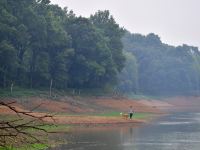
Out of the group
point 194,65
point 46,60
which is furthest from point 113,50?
point 194,65

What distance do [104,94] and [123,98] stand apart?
4800 mm

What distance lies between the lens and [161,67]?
489ft

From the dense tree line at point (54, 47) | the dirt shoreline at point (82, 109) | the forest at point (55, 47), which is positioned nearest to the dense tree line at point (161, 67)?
the forest at point (55, 47)

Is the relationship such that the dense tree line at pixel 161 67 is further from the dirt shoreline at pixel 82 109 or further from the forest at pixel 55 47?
the dirt shoreline at pixel 82 109

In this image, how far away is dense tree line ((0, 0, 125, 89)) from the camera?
62.2m

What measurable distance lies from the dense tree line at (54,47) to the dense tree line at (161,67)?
44052mm

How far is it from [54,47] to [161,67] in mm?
80184

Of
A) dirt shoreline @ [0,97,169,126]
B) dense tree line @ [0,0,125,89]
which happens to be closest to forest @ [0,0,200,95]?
dense tree line @ [0,0,125,89]

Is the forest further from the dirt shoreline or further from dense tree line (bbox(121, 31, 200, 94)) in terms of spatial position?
dense tree line (bbox(121, 31, 200, 94))

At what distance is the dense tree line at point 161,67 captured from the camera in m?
146

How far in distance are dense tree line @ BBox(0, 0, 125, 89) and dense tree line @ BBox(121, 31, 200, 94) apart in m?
44.1

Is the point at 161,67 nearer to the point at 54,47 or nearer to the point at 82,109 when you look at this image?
the point at 54,47

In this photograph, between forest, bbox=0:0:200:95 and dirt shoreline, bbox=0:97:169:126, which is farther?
forest, bbox=0:0:200:95

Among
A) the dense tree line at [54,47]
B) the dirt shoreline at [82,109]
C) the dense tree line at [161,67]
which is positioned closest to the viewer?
the dirt shoreline at [82,109]
